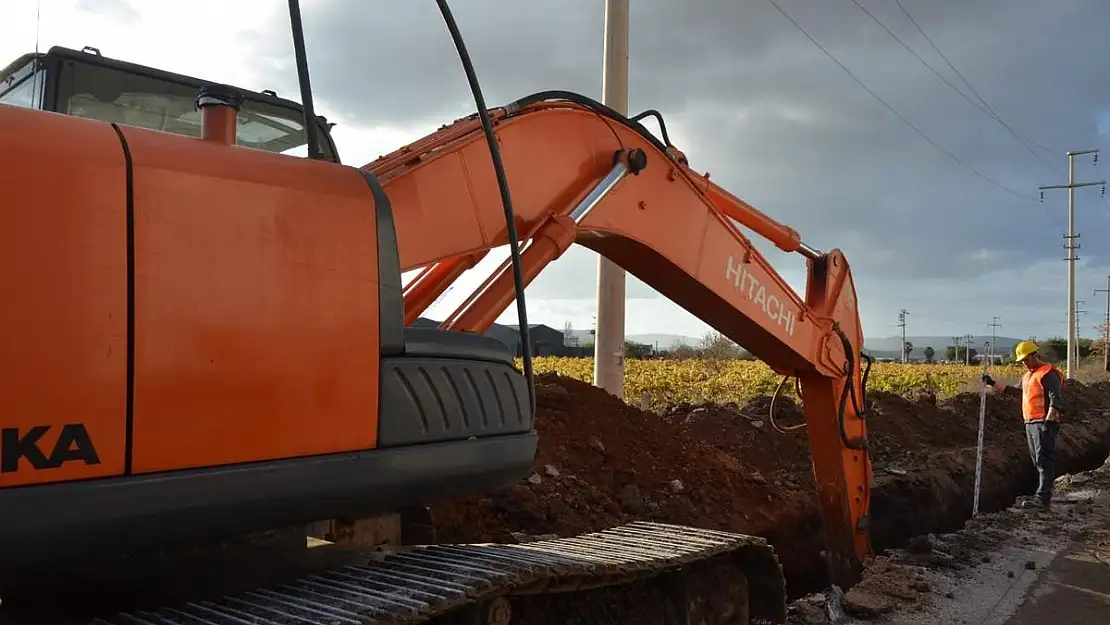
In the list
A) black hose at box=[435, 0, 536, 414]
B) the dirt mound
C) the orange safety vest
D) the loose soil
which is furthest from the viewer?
the orange safety vest

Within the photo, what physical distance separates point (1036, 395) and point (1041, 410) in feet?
0.59

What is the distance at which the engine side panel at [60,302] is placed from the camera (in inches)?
63.6

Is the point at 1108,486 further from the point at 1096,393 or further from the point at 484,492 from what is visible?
the point at 1096,393

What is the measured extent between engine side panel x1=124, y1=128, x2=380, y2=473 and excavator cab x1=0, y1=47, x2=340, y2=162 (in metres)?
1.38

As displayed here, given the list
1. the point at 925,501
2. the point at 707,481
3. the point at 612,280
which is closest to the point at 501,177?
the point at 707,481

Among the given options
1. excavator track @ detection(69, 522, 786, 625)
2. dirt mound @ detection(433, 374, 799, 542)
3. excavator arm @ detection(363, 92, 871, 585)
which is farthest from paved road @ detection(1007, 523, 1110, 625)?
excavator track @ detection(69, 522, 786, 625)

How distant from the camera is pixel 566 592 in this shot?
3.16m

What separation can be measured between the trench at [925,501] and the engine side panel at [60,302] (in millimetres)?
6680

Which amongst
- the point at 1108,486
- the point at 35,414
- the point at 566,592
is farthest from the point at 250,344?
the point at 1108,486

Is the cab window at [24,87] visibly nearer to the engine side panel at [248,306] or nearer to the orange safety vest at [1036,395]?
the engine side panel at [248,306]

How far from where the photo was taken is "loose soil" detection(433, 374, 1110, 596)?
6.21 m

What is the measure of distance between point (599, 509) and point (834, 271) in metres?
2.41

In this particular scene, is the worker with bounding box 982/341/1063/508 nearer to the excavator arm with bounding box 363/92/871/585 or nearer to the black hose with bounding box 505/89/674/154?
the excavator arm with bounding box 363/92/871/585

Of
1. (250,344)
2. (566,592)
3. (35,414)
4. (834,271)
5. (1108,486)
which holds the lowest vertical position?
(1108,486)
